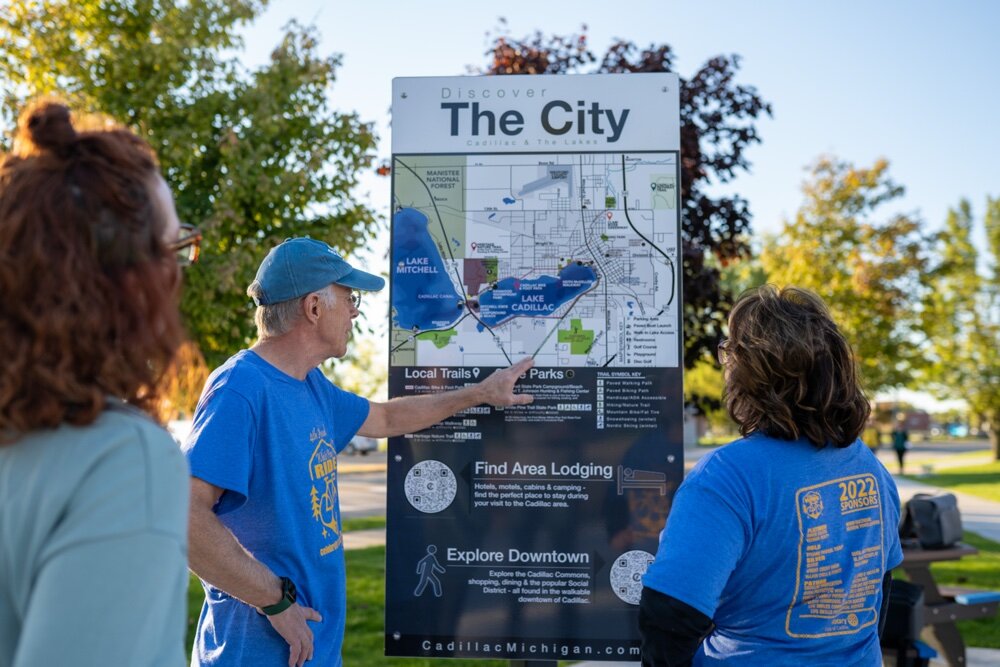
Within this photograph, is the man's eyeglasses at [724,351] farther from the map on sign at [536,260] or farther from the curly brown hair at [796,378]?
the map on sign at [536,260]

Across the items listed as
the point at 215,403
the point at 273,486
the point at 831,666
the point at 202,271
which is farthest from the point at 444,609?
the point at 202,271


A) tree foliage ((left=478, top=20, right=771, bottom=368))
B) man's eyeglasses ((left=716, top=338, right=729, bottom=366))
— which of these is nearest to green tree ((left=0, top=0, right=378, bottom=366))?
tree foliage ((left=478, top=20, right=771, bottom=368))

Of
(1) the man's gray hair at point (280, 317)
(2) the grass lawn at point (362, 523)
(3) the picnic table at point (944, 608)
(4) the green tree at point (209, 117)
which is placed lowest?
(2) the grass lawn at point (362, 523)

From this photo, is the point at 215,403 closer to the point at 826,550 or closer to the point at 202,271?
the point at 826,550

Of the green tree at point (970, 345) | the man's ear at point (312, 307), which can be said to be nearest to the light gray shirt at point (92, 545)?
the man's ear at point (312, 307)

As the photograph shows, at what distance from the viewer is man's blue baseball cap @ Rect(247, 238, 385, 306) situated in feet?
9.37

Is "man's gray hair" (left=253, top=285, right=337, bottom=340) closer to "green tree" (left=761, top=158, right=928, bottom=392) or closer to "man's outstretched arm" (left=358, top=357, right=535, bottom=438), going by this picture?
"man's outstretched arm" (left=358, top=357, right=535, bottom=438)

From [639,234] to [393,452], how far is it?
48.1 inches

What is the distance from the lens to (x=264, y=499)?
262 centimetres

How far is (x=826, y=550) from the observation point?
212 centimetres

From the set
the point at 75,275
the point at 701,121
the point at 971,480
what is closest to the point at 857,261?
the point at 971,480

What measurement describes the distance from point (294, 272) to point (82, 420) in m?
1.77

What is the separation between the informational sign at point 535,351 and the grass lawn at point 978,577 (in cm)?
504

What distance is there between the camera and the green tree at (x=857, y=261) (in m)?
19.2
